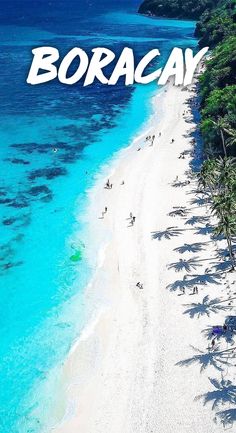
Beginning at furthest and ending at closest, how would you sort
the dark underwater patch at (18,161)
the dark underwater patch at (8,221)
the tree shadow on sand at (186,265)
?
the dark underwater patch at (18,161), the dark underwater patch at (8,221), the tree shadow on sand at (186,265)

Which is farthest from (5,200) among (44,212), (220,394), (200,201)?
(220,394)

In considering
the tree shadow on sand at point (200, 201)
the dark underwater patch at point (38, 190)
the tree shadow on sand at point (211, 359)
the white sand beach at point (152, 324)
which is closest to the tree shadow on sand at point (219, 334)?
the white sand beach at point (152, 324)

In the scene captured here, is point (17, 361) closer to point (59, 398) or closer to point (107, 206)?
point (59, 398)

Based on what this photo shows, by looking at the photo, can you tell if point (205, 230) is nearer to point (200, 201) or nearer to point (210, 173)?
point (210, 173)

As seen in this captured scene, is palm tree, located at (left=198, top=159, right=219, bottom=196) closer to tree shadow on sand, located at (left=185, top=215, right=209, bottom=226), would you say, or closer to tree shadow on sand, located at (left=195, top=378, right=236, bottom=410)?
tree shadow on sand, located at (left=185, top=215, right=209, bottom=226)

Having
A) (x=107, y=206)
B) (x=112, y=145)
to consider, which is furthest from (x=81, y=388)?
(x=112, y=145)

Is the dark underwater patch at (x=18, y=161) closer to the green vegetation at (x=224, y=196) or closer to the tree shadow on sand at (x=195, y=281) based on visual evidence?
the green vegetation at (x=224, y=196)
